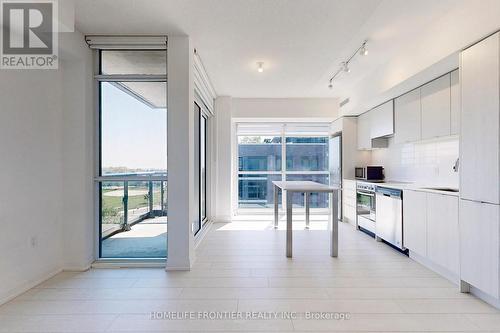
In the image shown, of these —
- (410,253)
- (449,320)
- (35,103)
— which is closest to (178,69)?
(35,103)

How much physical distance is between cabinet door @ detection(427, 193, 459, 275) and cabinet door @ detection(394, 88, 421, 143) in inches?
44.9

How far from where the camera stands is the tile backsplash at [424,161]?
11.6ft

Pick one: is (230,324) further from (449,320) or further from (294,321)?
(449,320)

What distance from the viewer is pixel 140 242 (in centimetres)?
352

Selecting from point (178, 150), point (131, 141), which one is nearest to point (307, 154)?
point (178, 150)

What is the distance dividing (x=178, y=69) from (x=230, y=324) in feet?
8.71

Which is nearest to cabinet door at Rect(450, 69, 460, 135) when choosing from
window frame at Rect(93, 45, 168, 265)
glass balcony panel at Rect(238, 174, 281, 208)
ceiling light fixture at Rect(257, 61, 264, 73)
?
ceiling light fixture at Rect(257, 61, 264, 73)

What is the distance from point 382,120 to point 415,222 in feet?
6.54

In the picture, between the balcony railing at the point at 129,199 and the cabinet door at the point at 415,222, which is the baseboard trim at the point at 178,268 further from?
the cabinet door at the point at 415,222

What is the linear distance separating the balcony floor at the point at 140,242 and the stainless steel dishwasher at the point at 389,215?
3113 millimetres

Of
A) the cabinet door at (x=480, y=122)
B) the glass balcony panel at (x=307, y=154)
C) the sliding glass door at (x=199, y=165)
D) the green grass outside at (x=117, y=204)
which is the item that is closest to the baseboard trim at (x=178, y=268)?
the green grass outside at (x=117, y=204)

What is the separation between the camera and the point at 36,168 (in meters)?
2.85

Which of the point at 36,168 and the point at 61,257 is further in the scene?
the point at 61,257

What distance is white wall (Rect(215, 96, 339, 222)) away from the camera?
19.5ft
